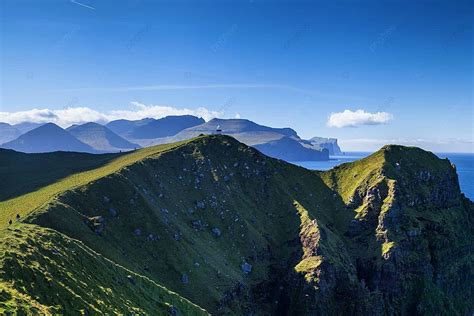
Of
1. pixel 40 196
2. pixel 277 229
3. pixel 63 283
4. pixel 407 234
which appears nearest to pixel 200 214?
pixel 277 229

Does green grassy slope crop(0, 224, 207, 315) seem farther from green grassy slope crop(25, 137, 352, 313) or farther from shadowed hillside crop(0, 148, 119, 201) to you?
shadowed hillside crop(0, 148, 119, 201)

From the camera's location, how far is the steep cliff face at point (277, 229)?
379 feet

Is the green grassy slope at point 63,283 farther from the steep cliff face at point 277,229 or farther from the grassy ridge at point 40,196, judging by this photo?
the grassy ridge at point 40,196

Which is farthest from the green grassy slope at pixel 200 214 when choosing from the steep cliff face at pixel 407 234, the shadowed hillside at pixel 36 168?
the shadowed hillside at pixel 36 168

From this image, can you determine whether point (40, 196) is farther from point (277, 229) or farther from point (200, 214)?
point (277, 229)

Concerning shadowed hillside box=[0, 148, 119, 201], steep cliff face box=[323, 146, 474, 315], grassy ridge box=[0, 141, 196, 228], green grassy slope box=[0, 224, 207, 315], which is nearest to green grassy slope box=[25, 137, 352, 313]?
grassy ridge box=[0, 141, 196, 228]

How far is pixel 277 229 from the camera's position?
6284 inches

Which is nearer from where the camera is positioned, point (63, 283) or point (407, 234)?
point (63, 283)

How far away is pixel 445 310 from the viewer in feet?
522

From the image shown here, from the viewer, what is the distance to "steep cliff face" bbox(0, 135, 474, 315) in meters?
115

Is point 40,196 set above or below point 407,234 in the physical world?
above

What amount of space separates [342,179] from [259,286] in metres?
78.5

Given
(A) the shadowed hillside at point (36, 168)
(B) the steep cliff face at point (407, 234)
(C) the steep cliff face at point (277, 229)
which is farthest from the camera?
(B) the steep cliff face at point (407, 234)

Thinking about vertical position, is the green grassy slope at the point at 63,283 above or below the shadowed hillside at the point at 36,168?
below
